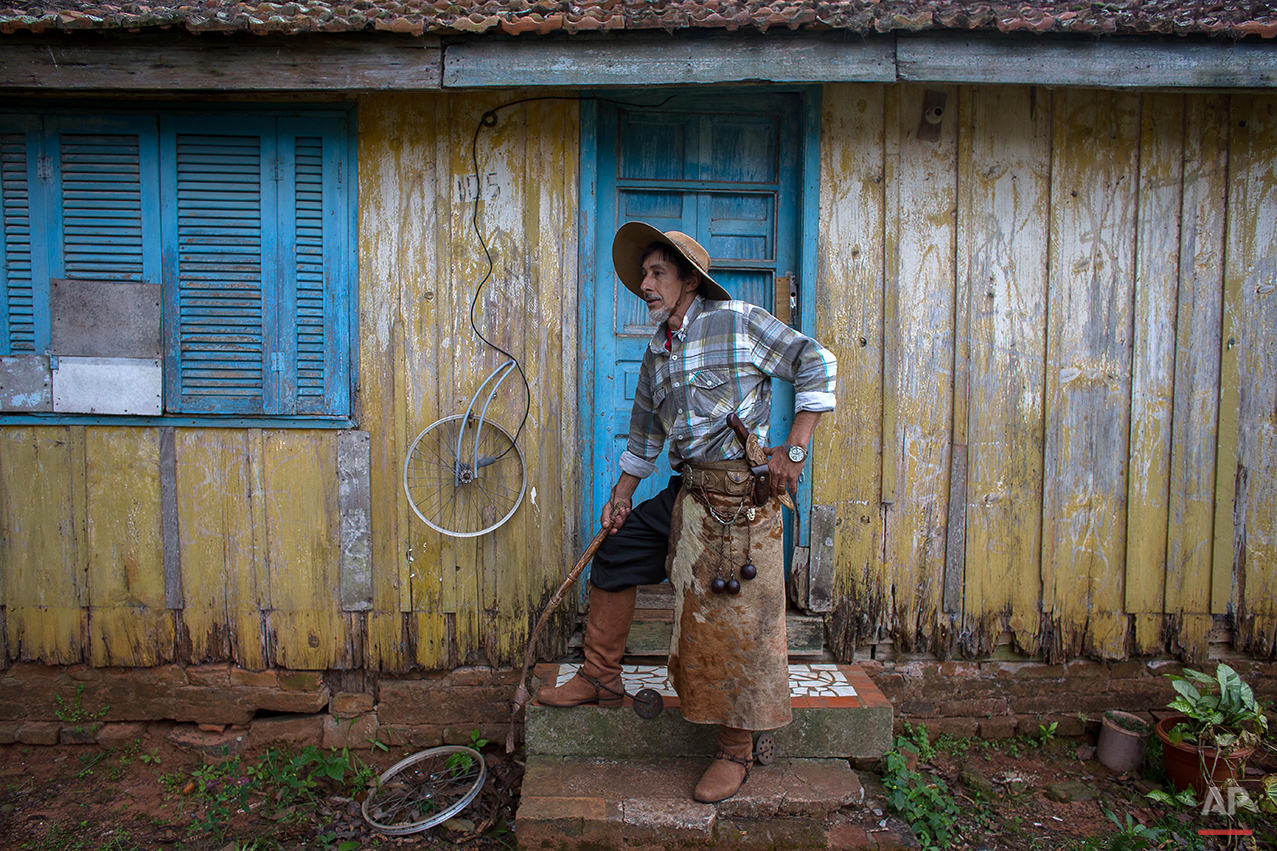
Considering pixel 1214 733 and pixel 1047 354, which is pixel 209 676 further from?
pixel 1214 733

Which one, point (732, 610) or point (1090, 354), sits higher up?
point (1090, 354)

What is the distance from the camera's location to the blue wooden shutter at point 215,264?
377 cm

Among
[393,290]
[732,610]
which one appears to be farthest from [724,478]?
[393,290]

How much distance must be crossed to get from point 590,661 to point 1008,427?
2.58 meters

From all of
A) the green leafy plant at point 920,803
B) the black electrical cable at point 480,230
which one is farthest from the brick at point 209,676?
the green leafy plant at point 920,803

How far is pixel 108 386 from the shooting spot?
149 inches

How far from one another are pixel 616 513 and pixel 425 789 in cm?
186

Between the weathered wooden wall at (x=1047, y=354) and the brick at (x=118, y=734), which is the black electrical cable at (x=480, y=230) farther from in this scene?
the brick at (x=118, y=734)

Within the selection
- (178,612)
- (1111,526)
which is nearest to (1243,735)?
(1111,526)

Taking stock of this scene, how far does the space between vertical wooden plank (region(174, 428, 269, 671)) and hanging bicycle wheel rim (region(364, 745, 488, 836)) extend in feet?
3.33

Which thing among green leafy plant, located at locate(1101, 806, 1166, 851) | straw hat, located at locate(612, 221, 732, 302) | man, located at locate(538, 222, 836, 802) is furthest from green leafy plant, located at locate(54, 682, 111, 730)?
green leafy plant, located at locate(1101, 806, 1166, 851)

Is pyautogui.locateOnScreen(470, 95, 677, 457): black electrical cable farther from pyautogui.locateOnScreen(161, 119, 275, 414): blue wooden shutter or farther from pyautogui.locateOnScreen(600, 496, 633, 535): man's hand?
pyautogui.locateOnScreen(161, 119, 275, 414): blue wooden shutter

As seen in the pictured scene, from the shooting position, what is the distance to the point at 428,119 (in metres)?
3.77

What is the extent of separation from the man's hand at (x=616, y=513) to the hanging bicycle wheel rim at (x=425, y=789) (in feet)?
4.93
